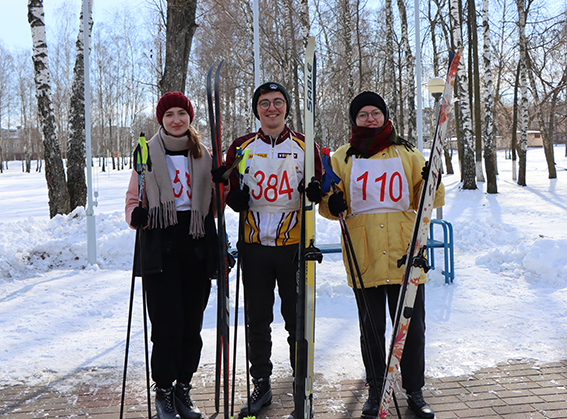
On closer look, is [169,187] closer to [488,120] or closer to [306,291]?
[306,291]

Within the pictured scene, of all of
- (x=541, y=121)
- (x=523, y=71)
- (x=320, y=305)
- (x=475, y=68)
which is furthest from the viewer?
(x=541, y=121)

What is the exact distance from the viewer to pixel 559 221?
873cm

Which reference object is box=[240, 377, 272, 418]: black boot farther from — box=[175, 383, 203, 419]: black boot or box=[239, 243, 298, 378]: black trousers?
box=[175, 383, 203, 419]: black boot

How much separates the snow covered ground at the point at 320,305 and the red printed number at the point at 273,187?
1368mm

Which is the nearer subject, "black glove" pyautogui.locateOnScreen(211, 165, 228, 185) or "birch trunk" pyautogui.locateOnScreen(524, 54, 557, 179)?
"black glove" pyautogui.locateOnScreen(211, 165, 228, 185)

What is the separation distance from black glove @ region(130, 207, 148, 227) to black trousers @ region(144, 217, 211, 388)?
18cm

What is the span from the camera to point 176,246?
8.62 ft

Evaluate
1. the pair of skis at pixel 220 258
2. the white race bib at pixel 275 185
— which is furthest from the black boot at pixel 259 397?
the white race bib at pixel 275 185

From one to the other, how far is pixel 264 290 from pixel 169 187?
82 cm

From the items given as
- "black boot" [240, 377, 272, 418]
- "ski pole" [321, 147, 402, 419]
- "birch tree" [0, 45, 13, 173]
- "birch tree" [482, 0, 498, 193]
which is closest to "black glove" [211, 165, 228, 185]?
"ski pole" [321, 147, 402, 419]

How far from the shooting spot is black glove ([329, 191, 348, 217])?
245 cm

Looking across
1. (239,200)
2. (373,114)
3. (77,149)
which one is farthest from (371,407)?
(77,149)

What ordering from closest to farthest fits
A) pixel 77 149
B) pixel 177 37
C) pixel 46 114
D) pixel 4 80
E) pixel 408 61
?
pixel 177 37 < pixel 46 114 < pixel 77 149 < pixel 408 61 < pixel 4 80

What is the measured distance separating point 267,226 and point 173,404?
46.9 inches
